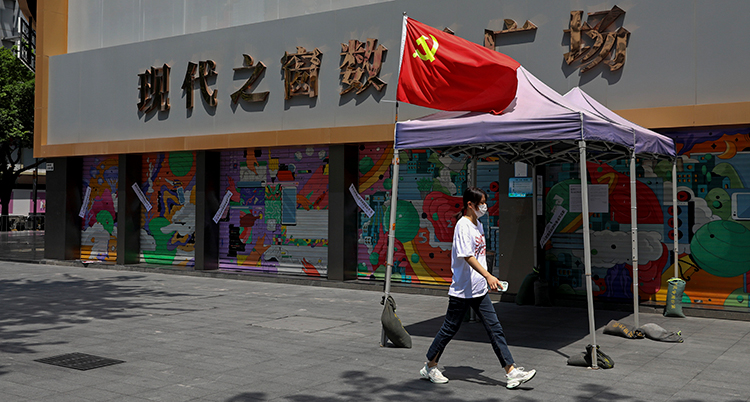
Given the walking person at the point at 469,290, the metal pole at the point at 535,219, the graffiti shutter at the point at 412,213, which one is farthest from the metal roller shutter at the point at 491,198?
the walking person at the point at 469,290

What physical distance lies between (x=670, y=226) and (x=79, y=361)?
29.9ft

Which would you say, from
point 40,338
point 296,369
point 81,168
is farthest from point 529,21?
point 81,168

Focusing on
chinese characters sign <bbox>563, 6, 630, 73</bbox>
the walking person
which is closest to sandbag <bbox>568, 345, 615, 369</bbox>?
the walking person

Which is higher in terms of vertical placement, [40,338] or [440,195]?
[440,195]

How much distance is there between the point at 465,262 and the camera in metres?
6.61

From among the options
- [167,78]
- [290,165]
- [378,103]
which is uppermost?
[167,78]

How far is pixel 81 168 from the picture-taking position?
19.4 metres

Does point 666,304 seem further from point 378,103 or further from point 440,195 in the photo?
point 378,103

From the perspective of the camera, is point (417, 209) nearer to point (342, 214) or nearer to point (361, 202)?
point (361, 202)

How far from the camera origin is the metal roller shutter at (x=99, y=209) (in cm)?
1867

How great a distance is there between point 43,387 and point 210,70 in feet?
36.9

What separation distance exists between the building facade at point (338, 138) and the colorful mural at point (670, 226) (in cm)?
3

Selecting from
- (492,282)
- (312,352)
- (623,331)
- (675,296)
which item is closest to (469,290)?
(492,282)

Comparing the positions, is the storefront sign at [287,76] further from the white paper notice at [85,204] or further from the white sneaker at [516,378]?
the white sneaker at [516,378]
